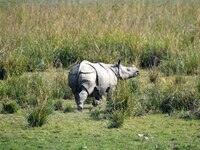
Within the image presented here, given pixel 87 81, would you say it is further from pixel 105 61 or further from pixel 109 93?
pixel 105 61

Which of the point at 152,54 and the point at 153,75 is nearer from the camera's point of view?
the point at 153,75

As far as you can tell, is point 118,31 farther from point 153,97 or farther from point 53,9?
point 153,97

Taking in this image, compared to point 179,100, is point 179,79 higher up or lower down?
higher up

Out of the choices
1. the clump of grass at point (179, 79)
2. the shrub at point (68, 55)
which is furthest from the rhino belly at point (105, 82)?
the shrub at point (68, 55)

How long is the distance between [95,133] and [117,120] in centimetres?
43

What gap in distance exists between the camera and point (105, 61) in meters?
10.6

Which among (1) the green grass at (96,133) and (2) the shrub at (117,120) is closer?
(1) the green grass at (96,133)

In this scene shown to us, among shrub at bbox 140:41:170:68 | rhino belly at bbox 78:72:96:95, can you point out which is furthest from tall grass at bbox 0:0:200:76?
rhino belly at bbox 78:72:96:95

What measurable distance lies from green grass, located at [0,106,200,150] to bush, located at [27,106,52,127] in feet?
0.27

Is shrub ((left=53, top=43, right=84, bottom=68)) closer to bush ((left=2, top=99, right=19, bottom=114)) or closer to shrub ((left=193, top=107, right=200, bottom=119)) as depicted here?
bush ((left=2, top=99, right=19, bottom=114))

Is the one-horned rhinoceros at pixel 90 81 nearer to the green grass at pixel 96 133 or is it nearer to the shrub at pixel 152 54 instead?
the green grass at pixel 96 133

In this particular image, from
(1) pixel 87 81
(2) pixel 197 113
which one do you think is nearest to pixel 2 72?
(1) pixel 87 81

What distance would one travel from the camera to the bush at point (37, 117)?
280 inches

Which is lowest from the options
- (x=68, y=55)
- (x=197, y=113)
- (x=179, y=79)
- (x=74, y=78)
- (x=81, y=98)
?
(x=197, y=113)
